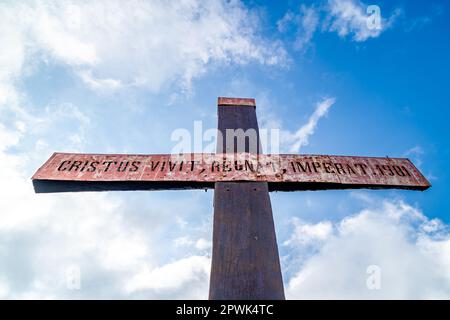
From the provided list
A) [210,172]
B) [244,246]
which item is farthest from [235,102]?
[244,246]

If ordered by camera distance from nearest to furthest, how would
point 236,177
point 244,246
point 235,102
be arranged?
point 244,246 < point 236,177 < point 235,102

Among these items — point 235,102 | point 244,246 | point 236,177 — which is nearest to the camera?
point 244,246

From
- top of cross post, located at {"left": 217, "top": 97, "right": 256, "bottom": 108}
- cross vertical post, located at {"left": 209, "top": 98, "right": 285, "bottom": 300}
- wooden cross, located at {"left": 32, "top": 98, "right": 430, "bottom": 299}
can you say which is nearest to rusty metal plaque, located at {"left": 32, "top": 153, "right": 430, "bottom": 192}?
wooden cross, located at {"left": 32, "top": 98, "right": 430, "bottom": 299}

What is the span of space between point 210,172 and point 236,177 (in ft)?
0.68

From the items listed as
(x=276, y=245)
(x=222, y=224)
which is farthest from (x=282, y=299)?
(x=222, y=224)

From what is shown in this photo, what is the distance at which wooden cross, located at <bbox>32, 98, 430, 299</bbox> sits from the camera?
175cm

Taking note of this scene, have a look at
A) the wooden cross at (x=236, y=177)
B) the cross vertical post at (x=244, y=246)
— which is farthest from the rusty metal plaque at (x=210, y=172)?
the cross vertical post at (x=244, y=246)

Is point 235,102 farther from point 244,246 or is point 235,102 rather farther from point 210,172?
point 244,246

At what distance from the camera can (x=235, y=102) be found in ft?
9.06

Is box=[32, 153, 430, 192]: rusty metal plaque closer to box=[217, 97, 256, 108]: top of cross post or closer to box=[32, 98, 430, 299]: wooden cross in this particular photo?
box=[32, 98, 430, 299]: wooden cross

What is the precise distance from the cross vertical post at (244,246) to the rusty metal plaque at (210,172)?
150 millimetres

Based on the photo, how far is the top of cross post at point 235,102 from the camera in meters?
2.74
